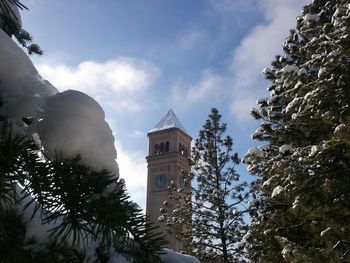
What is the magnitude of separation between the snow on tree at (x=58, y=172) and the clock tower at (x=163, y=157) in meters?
50.6

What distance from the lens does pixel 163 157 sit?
5525 cm

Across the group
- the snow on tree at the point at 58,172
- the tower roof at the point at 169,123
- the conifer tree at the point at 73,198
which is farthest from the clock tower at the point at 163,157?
the conifer tree at the point at 73,198

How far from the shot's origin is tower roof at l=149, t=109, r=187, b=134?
57500 mm

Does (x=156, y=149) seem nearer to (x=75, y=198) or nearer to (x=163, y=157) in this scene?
(x=163, y=157)

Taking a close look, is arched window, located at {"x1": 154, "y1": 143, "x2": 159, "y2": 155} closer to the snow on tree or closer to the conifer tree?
the snow on tree

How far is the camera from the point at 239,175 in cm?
1648

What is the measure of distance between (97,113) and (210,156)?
16.2 metres

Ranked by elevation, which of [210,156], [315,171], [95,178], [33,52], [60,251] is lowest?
[60,251]

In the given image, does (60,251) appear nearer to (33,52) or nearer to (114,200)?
(114,200)

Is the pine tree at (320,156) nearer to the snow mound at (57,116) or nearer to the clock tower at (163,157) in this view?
the snow mound at (57,116)

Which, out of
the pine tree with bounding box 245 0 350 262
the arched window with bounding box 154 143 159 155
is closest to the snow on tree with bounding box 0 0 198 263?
the pine tree with bounding box 245 0 350 262

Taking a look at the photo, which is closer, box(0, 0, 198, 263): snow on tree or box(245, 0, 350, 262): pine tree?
box(0, 0, 198, 263): snow on tree

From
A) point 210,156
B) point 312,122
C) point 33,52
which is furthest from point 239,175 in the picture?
point 33,52

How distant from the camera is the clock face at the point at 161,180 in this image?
5374 centimetres
